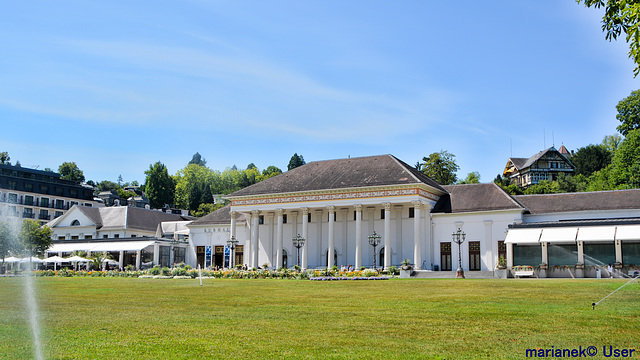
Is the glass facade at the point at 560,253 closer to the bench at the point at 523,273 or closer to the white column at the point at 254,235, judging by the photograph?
the bench at the point at 523,273

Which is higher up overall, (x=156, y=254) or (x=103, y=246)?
(x=103, y=246)

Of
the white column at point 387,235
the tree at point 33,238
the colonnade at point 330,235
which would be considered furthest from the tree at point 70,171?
the white column at point 387,235

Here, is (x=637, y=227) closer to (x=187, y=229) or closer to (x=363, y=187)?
(x=363, y=187)

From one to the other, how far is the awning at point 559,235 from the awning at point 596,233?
1.90ft

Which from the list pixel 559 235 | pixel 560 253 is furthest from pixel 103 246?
pixel 559 235

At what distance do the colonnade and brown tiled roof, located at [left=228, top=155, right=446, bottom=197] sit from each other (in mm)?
2334

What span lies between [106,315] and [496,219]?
1794 inches

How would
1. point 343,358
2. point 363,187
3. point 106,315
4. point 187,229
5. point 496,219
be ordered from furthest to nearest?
point 187,229, point 363,187, point 496,219, point 106,315, point 343,358

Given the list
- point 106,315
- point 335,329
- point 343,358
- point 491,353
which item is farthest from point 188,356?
point 106,315

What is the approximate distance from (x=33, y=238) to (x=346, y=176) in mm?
35929

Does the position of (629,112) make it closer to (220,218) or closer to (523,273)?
(523,273)

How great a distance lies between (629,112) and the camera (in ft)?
258

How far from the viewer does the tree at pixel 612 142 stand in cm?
10546

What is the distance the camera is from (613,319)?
14.6 m
